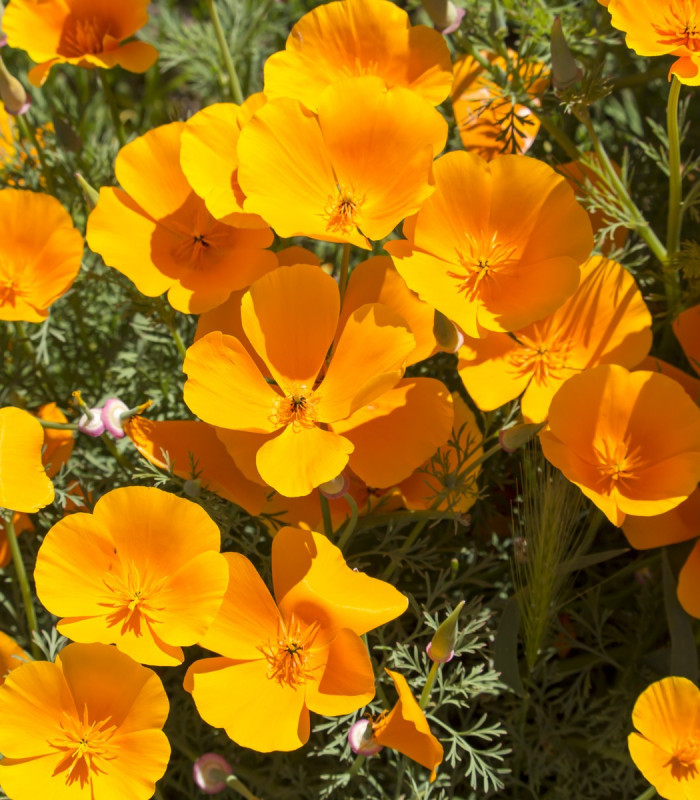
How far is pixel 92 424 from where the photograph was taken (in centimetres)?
125

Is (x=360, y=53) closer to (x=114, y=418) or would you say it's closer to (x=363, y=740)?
(x=114, y=418)

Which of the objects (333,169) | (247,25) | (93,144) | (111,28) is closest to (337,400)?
(333,169)

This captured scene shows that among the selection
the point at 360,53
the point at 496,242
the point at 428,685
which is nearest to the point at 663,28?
the point at 496,242

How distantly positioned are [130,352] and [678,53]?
99cm

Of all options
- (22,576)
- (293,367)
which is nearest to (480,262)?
(293,367)

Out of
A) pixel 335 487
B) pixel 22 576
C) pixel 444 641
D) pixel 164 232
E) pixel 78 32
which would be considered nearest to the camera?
pixel 444 641

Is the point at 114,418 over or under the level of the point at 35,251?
under

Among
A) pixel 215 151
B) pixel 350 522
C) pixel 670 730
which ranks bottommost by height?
pixel 670 730

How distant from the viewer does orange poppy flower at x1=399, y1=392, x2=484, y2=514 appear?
4.13 feet

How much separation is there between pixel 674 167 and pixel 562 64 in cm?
20

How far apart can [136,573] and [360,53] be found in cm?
78

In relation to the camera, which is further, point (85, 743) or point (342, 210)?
point (342, 210)

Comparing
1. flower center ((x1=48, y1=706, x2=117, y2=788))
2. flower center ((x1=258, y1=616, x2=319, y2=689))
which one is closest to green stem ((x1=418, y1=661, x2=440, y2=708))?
flower center ((x1=258, y1=616, x2=319, y2=689))

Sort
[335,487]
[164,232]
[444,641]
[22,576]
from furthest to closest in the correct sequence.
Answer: [164,232], [22,576], [335,487], [444,641]
